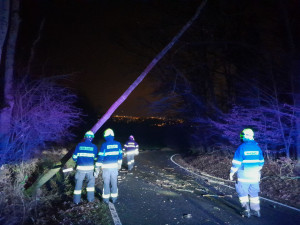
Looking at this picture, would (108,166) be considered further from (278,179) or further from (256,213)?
(278,179)

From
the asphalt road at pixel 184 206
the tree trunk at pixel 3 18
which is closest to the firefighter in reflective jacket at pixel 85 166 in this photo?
the asphalt road at pixel 184 206

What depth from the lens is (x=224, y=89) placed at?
1655 cm

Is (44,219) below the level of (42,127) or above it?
below

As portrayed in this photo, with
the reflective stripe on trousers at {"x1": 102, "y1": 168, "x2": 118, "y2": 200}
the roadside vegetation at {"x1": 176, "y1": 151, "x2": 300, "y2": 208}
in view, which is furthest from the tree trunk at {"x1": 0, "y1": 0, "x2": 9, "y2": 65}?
the roadside vegetation at {"x1": 176, "y1": 151, "x2": 300, "y2": 208}

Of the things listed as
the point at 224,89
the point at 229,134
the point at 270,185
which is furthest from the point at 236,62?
the point at 270,185

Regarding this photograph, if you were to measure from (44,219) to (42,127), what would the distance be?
19.4 feet

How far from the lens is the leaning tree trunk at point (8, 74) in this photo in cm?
704

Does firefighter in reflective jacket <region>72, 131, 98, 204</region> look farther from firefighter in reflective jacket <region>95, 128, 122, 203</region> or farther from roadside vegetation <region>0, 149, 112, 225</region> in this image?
roadside vegetation <region>0, 149, 112, 225</region>

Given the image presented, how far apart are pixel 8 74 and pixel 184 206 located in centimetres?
674

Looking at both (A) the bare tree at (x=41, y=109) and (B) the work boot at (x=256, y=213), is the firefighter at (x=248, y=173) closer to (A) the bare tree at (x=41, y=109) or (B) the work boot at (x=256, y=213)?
(B) the work boot at (x=256, y=213)

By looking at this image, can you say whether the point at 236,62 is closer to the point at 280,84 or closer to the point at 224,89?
the point at 224,89

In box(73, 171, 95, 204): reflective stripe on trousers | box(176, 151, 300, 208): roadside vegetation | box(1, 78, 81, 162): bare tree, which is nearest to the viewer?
box(73, 171, 95, 204): reflective stripe on trousers

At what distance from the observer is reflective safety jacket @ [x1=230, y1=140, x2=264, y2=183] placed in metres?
5.26

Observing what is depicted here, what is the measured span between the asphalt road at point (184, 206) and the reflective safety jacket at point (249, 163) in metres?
0.91
